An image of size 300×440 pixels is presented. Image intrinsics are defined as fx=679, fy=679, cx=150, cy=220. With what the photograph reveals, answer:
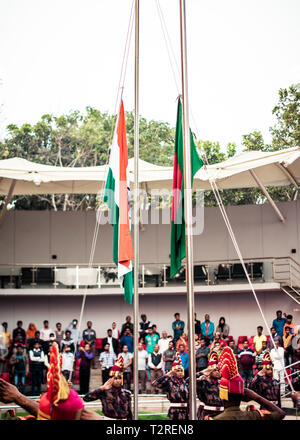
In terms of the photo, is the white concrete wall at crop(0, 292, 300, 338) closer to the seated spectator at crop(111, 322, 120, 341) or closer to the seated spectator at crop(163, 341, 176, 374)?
the seated spectator at crop(111, 322, 120, 341)

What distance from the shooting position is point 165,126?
45250 millimetres

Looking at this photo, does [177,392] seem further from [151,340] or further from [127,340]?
[151,340]

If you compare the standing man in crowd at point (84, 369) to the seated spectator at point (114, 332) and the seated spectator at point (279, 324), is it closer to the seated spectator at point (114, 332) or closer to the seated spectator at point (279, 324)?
the seated spectator at point (114, 332)

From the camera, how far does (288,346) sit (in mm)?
17172

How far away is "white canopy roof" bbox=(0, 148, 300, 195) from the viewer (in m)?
20.2

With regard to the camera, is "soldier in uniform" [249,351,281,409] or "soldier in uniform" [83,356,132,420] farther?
"soldier in uniform" [249,351,281,409]

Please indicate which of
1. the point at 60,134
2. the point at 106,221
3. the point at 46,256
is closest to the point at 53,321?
the point at 46,256

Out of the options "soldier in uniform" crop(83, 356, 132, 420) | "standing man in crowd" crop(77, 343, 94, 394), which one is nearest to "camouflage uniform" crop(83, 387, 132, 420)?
"soldier in uniform" crop(83, 356, 132, 420)

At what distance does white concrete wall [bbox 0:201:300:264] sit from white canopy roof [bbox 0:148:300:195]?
1.27m

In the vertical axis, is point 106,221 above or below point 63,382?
above

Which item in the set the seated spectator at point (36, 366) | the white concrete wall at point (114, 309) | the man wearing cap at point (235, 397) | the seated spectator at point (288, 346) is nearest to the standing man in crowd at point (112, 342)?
the seated spectator at point (36, 366)
